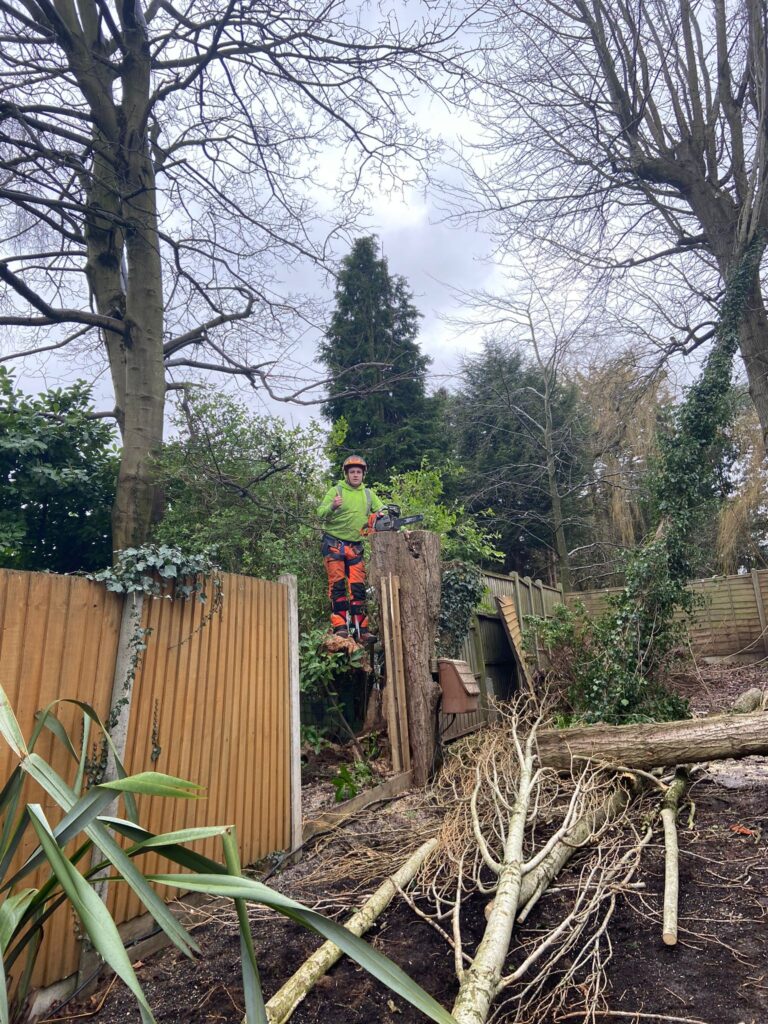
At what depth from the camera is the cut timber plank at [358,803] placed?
4.49 meters

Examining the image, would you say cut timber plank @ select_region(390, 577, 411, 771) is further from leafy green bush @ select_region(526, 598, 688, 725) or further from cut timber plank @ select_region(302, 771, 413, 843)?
leafy green bush @ select_region(526, 598, 688, 725)

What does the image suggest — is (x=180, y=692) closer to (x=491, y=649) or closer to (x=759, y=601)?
(x=491, y=649)

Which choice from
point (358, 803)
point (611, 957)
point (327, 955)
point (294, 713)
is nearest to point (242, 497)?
point (294, 713)

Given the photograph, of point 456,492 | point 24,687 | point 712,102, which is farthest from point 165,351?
point 456,492

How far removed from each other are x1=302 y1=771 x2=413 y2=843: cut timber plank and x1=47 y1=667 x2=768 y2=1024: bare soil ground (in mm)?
661

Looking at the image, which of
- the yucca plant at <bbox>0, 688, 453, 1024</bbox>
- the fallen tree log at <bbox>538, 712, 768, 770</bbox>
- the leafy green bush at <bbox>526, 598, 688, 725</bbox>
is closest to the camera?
the yucca plant at <bbox>0, 688, 453, 1024</bbox>

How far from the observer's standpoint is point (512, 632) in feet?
30.8

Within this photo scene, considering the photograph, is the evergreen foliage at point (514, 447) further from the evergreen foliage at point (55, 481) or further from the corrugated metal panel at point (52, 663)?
the corrugated metal panel at point (52, 663)

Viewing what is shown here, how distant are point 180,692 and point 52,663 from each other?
2.70ft

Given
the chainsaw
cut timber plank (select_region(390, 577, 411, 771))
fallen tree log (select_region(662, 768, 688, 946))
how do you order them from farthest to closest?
the chainsaw → cut timber plank (select_region(390, 577, 411, 771)) → fallen tree log (select_region(662, 768, 688, 946))

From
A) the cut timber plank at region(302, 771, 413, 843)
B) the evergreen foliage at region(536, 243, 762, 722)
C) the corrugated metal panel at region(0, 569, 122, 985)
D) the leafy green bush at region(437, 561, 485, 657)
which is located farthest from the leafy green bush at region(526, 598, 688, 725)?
the corrugated metal panel at region(0, 569, 122, 985)

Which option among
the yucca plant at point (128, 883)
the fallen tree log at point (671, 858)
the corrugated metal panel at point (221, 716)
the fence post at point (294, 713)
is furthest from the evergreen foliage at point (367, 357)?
the yucca plant at point (128, 883)

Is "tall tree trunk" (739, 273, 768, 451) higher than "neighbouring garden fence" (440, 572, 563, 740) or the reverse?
higher

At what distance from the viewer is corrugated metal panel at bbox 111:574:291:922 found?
3.19m
